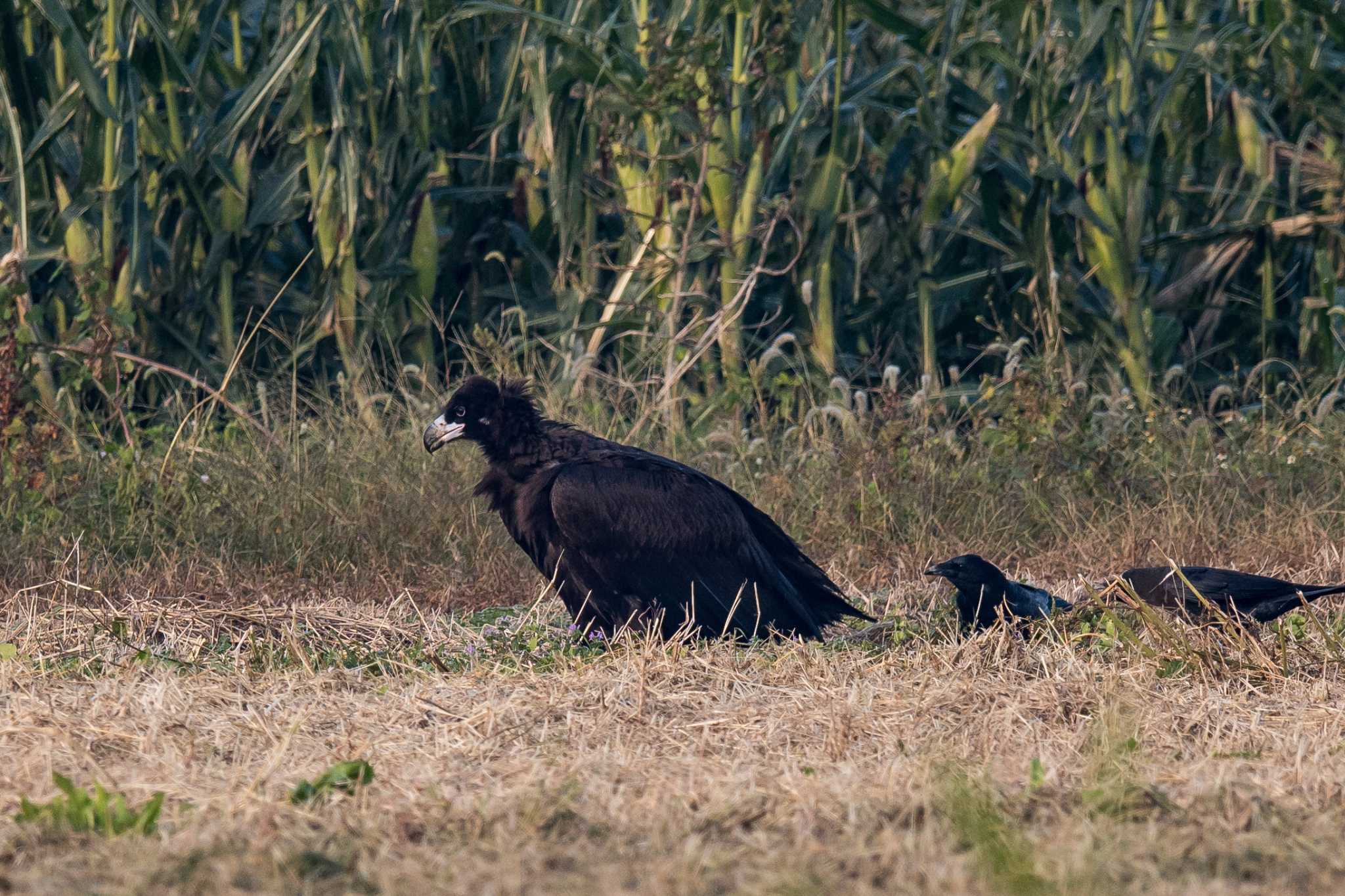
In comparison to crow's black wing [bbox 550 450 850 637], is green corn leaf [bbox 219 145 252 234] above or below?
above

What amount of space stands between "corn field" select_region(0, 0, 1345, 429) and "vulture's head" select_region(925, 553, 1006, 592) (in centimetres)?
220

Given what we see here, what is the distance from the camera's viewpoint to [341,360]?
898 centimetres

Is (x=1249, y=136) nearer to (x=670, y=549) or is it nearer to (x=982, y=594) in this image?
(x=982, y=594)

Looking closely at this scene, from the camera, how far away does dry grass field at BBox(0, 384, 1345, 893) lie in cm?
263

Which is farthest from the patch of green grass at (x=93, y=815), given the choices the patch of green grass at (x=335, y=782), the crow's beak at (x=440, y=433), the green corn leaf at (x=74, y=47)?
the green corn leaf at (x=74, y=47)

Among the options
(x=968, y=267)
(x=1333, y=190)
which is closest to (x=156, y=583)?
(x=968, y=267)

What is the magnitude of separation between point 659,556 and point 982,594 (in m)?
0.91

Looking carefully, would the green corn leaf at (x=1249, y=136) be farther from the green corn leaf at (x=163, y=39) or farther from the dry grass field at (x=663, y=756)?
the green corn leaf at (x=163, y=39)

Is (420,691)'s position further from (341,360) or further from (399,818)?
(341,360)

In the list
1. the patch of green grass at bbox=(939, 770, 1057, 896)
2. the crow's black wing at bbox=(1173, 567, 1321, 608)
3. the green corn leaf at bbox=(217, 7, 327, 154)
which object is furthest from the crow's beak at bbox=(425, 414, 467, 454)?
the green corn leaf at bbox=(217, 7, 327, 154)

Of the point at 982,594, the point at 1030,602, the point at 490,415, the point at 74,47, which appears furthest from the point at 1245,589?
the point at 74,47

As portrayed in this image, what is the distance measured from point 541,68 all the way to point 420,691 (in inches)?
162

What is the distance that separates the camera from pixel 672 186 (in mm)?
7926

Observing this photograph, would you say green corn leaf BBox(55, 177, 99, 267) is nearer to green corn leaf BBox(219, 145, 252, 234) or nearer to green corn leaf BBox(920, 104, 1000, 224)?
green corn leaf BBox(219, 145, 252, 234)
